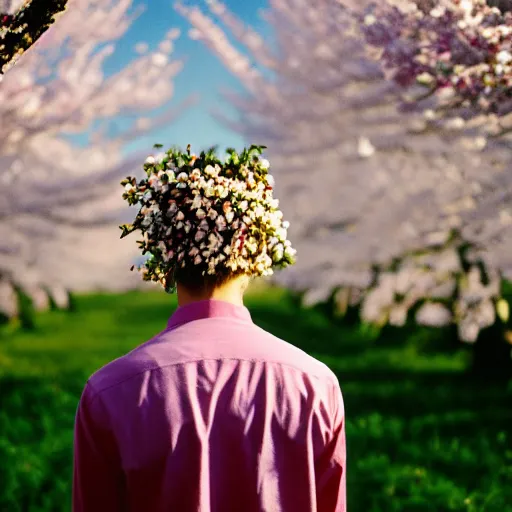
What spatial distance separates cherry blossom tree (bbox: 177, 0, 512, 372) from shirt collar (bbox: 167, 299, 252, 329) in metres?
3.03

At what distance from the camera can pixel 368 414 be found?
703 cm

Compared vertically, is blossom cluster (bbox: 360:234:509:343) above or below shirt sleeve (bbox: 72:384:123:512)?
below

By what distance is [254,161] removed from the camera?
2.55 m

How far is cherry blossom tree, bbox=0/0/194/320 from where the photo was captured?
6176 mm

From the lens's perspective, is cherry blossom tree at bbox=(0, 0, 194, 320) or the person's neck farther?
cherry blossom tree at bbox=(0, 0, 194, 320)

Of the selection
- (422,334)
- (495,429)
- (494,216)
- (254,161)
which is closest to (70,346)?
(422,334)

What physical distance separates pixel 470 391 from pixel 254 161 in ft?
19.9

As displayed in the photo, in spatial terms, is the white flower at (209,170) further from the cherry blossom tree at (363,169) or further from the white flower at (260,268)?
the cherry blossom tree at (363,169)

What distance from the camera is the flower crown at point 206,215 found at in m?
2.30

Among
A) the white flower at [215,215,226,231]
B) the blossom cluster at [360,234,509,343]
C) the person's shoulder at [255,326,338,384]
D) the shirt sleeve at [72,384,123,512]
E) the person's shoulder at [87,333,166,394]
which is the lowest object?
the blossom cluster at [360,234,509,343]

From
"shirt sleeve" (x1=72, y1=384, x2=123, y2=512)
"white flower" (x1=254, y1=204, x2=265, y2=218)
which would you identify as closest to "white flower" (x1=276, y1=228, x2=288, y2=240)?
"white flower" (x1=254, y1=204, x2=265, y2=218)

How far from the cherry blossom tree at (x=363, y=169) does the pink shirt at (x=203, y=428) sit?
3.20 m

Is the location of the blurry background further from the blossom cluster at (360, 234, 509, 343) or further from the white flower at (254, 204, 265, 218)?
the white flower at (254, 204, 265, 218)

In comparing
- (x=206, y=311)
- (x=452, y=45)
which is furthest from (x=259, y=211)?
(x=452, y=45)
